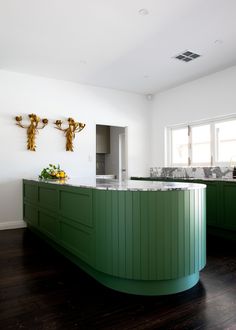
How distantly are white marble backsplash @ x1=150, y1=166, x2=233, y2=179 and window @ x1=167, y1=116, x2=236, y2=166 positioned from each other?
17cm

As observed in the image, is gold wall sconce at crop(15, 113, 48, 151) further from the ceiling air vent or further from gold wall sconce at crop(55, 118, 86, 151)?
the ceiling air vent

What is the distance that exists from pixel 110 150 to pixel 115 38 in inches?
162

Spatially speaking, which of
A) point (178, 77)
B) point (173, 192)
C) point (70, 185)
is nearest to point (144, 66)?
point (178, 77)

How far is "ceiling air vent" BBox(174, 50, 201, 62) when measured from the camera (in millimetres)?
3832

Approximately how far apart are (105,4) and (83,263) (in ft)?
8.48

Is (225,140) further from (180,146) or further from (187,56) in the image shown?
(187,56)

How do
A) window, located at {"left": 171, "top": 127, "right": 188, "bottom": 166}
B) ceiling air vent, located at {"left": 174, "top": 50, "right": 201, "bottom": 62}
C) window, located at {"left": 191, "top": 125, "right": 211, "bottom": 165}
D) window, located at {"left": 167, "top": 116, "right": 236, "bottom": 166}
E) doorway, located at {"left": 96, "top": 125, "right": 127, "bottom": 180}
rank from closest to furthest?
ceiling air vent, located at {"left": 174, "top": 50, "right": 201, "bottom": 62} → window, located at {"left": 167, "top": 116, "right": 236, "bottom": 166} → window, located at {"left": 191, "top": 125, "right": 211, "bottom": 165} → window, located at {"left": 171, "top": 127, "right": 188, "bottom": 166} → doorway, located at {"left": 96, "top": 125, "right": 127, "bottom": 180}

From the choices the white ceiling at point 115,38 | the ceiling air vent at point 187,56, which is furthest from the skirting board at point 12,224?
the ceiling air vent at point 187,56

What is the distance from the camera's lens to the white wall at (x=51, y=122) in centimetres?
452

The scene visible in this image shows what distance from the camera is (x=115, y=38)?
3.38m

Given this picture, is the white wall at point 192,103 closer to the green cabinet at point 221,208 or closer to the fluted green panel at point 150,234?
the green cabinet at point 221,208

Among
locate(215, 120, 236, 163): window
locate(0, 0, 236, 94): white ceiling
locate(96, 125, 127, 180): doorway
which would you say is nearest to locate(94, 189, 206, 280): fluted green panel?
locate(0, 0, 236, 94): white ceiling

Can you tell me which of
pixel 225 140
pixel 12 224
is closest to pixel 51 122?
pixel 12 224

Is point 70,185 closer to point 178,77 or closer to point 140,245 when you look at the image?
point 140,245
